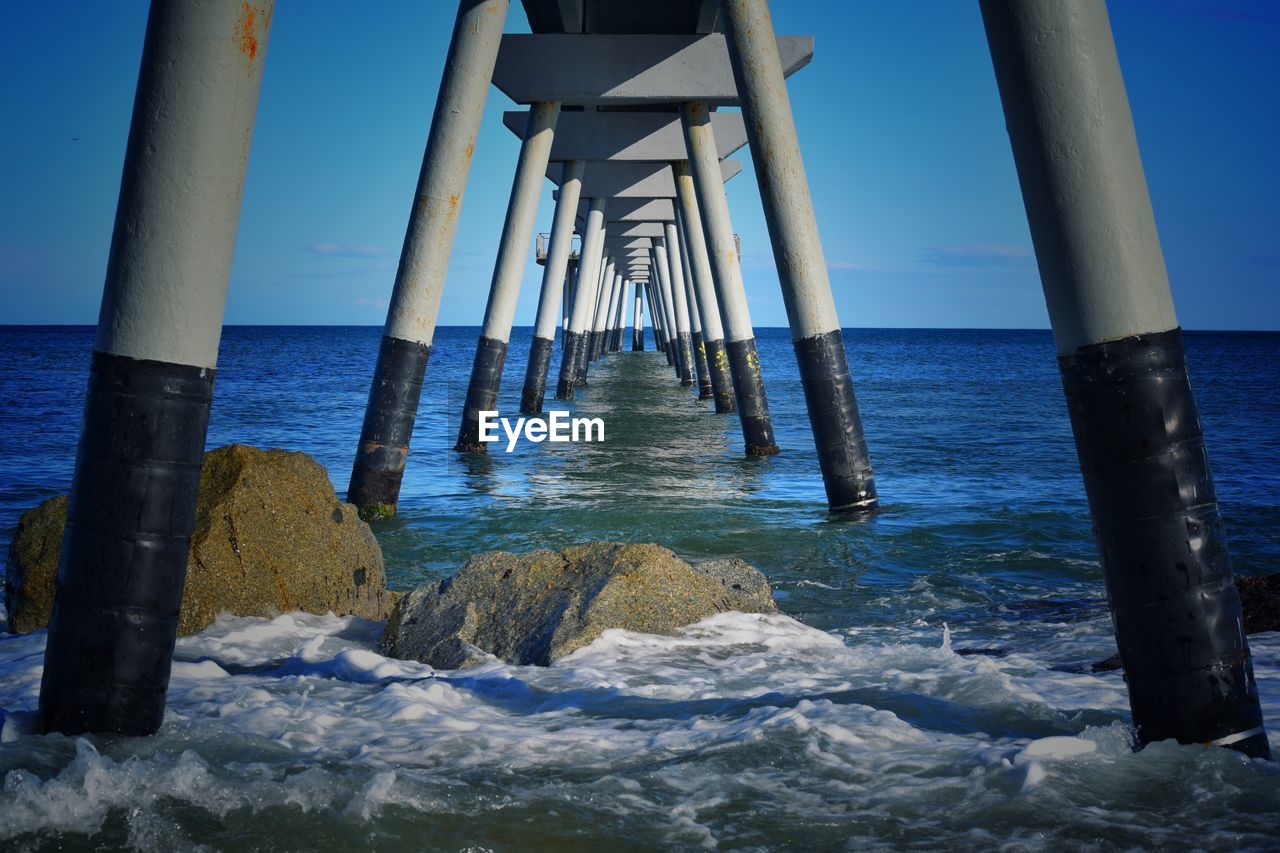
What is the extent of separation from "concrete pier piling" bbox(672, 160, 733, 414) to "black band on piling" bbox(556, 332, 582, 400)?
7.02 meters

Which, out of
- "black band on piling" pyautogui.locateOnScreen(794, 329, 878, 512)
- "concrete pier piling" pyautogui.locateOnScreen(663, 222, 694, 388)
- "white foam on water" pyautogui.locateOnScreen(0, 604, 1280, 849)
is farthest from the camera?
"concrete pier piling" pyautogui.locateOnScreen(663, 222, 694, 388)

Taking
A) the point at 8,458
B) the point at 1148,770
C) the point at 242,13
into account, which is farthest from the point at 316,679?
the point at 8,458

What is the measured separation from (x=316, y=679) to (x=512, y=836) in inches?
85.2

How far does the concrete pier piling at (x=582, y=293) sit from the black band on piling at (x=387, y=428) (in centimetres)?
1885

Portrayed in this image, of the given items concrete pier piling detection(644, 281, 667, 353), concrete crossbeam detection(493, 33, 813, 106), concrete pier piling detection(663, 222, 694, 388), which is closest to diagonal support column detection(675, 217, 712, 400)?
concrete pier piling detection(663, 222, 694, 388)

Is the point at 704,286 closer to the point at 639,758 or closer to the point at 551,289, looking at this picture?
the point at 551,289

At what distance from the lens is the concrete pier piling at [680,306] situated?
35844 millimetres

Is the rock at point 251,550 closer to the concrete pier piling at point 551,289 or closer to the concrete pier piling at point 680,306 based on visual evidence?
the concrete pier piling at point 551,289

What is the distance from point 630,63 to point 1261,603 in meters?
12.6

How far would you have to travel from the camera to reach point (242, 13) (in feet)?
12.2

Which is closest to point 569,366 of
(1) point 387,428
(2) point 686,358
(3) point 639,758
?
(2) point 686,358

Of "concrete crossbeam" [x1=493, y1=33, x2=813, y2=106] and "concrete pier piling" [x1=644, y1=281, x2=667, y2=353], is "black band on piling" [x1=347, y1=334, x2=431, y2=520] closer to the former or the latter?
"concrete crossbeam" [x1=493, y1=33, x2=813, y2=106]

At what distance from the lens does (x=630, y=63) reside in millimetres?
16016

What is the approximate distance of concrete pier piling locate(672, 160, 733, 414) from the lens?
2286 cm
